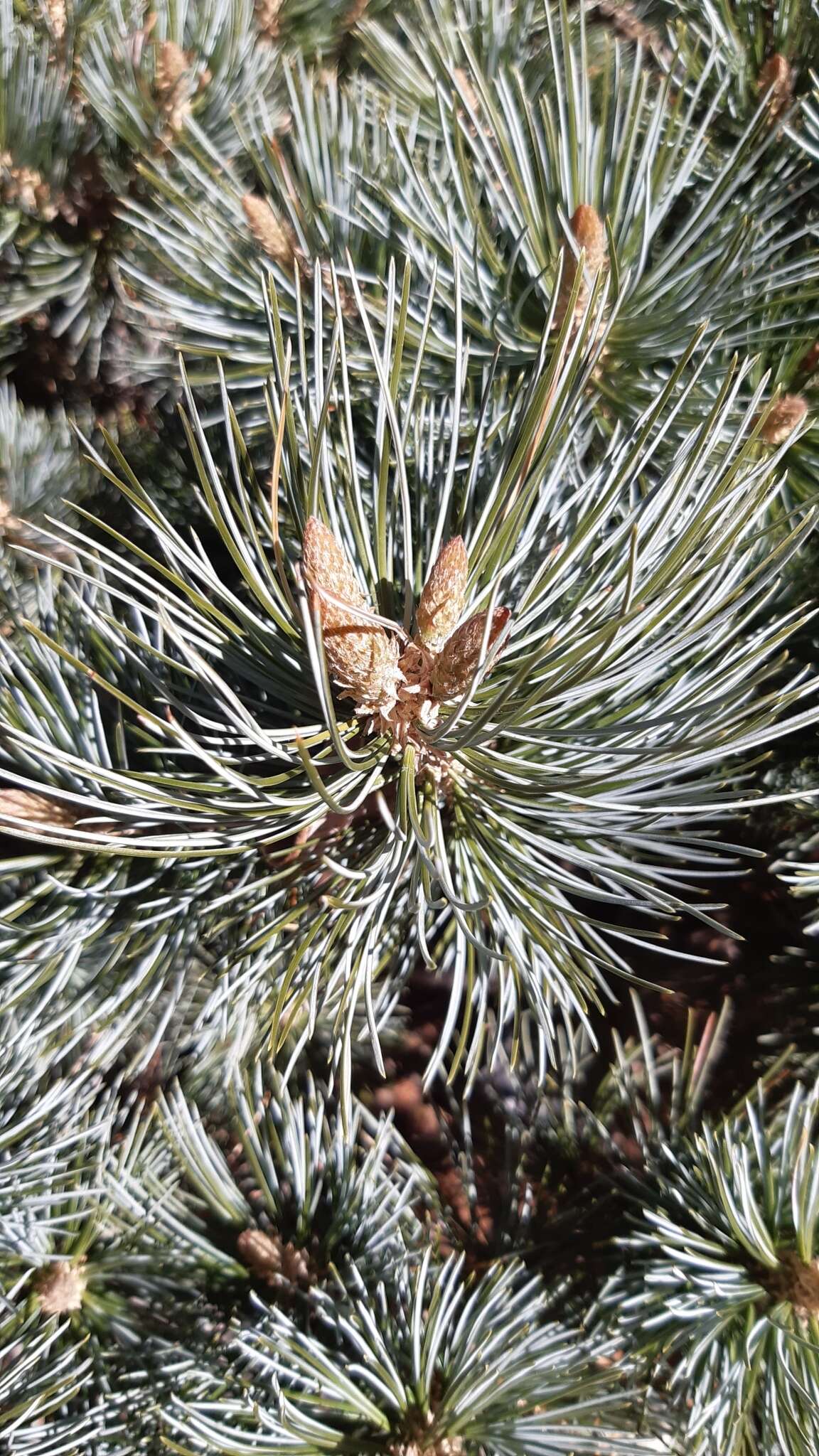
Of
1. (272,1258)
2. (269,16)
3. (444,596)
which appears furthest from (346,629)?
(269,16)

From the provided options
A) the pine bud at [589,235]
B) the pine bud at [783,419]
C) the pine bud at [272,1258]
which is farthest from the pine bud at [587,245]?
the pine bud at [272,1258]

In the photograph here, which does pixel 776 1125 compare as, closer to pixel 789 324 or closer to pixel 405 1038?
pixel 405 1038

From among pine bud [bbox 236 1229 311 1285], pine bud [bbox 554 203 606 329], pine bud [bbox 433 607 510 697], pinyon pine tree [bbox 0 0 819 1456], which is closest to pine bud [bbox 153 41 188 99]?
pinyon pine tree [bbox 0 0 819 1456]

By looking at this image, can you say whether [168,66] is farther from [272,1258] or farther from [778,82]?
[272,1258]

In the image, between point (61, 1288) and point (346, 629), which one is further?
point (61, 1288)

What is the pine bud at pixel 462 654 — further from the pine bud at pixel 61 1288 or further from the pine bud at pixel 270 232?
the pine bud at pixel 61 1288

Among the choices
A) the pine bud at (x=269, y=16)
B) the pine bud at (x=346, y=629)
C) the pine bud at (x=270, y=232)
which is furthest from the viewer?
the pine bud at (x=269, y=16)
